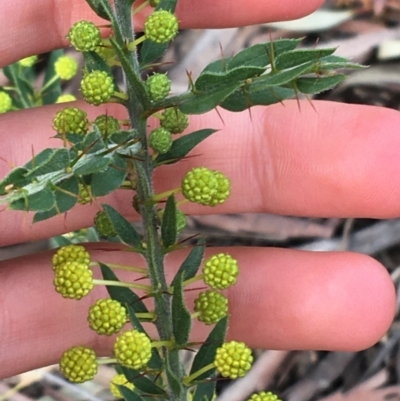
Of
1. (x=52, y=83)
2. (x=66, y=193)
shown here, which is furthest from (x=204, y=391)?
(x=52, y=83)

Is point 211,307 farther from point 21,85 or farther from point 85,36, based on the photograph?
point 21,85

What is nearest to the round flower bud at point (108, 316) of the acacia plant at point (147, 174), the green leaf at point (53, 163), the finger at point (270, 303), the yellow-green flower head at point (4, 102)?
the acacia plant at point (147, 174)

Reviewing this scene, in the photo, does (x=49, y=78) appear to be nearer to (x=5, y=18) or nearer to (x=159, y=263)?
(x=5, y=18)

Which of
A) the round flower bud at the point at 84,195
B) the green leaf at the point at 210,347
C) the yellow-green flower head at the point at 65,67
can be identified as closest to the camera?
the round flower bud at the point at 84,195

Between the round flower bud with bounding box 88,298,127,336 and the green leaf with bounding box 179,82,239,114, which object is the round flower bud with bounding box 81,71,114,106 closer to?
the green leaf with bounding box 179,82,239,114

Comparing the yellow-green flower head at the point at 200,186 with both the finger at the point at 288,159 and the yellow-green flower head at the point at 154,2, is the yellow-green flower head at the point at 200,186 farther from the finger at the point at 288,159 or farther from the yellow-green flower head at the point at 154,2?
the finger at the point at 288,159

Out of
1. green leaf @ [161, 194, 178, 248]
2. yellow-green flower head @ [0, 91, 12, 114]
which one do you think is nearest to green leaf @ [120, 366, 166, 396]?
green leaf @ [161, 194, 178, 248]
